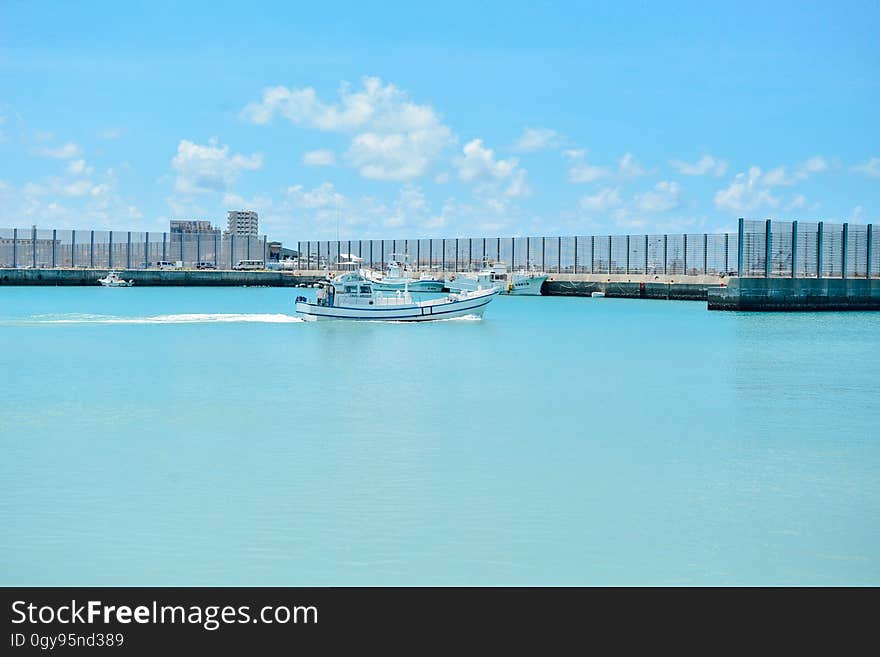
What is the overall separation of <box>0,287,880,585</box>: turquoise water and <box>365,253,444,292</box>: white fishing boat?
185 feet

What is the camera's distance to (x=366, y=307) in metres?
57.3

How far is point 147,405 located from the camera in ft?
83.7

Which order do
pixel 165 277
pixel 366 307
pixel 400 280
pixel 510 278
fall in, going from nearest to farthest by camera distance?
1. pixel 366 307
2. pixel 400 280
3. pixel 510 278
4. pixel 165 277

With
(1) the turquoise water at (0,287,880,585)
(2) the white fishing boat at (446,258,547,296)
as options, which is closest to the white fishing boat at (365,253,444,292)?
(2) the white fishing boat at (446,258,547,296)

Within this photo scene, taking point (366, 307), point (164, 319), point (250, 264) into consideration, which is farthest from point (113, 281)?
point (366, 307)

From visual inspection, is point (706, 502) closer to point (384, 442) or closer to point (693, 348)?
point (384, 442)

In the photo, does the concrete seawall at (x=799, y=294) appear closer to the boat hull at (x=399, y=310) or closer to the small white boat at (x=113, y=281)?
the boat hull at (x=399, y=310)

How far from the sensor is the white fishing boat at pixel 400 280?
98.1 meters

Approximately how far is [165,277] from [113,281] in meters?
7.76

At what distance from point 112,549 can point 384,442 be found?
802 centimetres

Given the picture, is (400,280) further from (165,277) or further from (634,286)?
(165,277)

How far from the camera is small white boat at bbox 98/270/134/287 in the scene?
133 m

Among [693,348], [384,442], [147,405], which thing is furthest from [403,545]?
[693,348]

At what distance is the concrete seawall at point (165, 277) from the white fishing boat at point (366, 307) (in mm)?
75269
